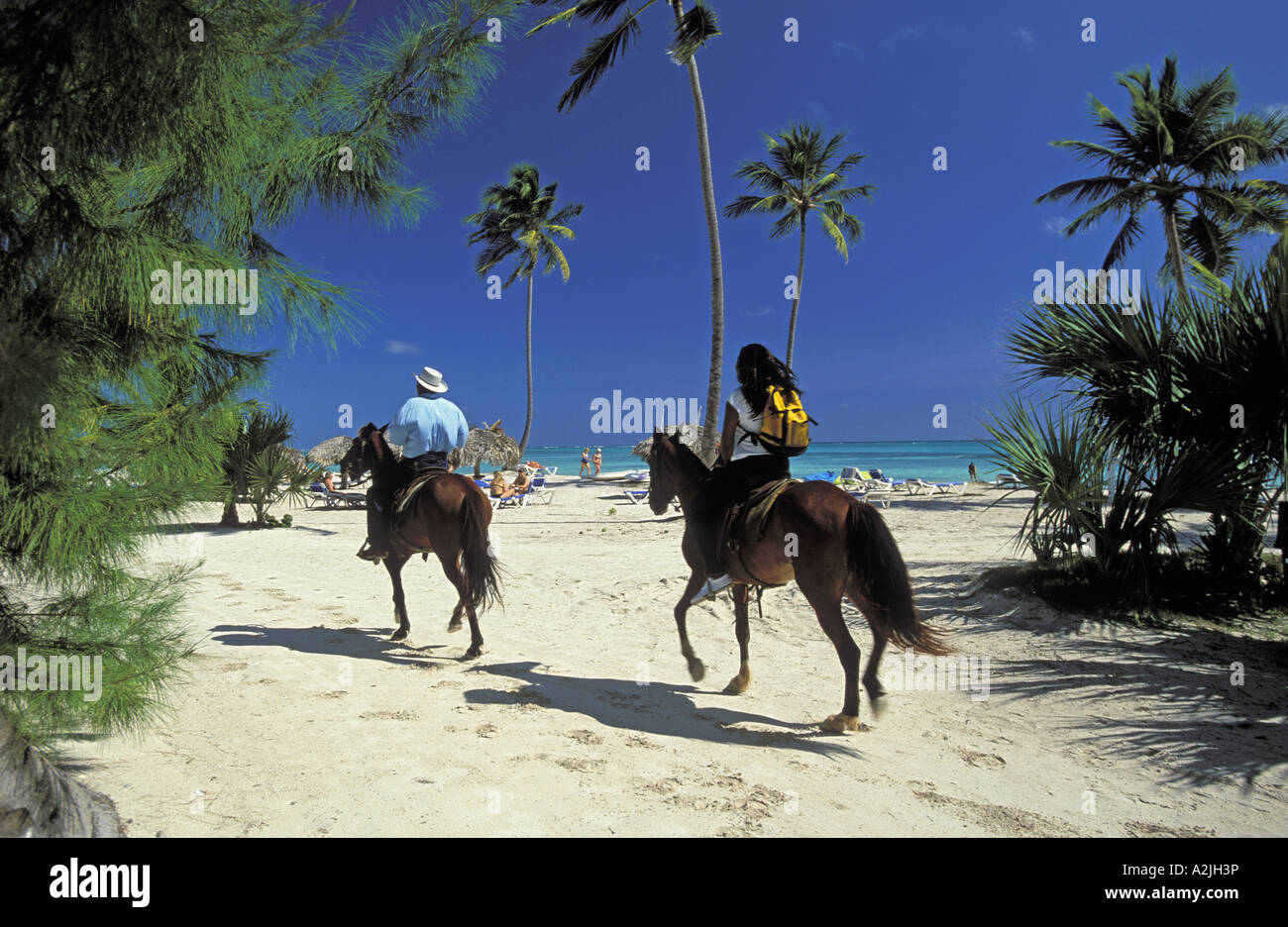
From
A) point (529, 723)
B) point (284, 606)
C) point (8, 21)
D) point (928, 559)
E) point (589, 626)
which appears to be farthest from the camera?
point (928, 559)

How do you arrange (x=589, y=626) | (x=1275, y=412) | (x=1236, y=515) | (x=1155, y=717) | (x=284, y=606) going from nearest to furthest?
1. (x=1155, y=717)
2. (x=1275, y=412)
3. (x=1236, y=515)
4. (x=589, y=626)
5. (x=284, y=606)

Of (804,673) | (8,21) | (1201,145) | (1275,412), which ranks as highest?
(1201,145)

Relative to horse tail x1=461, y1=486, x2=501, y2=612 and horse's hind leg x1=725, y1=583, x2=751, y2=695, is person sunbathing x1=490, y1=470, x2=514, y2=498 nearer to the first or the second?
horse tail x1=461, y1=486, x2=501, y2=612

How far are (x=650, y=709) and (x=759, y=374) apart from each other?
2432mm

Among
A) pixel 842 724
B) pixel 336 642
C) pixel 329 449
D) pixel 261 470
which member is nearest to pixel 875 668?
pixel 842 724

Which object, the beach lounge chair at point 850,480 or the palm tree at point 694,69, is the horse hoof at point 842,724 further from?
the beach lounge chair at point 850,480

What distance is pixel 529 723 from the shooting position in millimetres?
3885

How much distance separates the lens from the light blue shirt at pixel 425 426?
231 inches

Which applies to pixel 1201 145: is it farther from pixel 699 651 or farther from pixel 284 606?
pixel 284 606

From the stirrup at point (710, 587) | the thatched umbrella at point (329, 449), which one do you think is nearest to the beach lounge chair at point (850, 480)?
the stirrup at point (710, 587)

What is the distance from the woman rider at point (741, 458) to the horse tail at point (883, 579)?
2.20ft

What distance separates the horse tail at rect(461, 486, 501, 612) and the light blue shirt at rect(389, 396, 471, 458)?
79 cm

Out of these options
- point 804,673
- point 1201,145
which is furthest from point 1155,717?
point 1201,145

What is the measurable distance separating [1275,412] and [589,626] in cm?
626
